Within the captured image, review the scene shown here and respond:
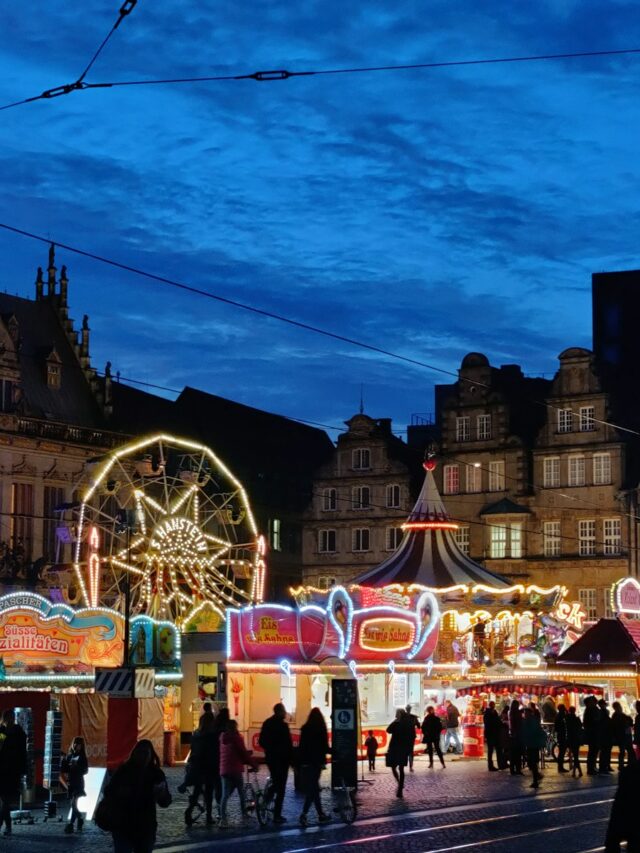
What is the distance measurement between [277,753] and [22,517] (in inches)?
1369

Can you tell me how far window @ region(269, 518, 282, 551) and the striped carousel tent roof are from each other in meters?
21.7

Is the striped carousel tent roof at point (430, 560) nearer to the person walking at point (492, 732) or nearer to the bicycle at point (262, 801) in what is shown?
the person walking at point (492, 732)

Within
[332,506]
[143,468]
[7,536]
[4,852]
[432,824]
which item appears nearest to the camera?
[4,852]

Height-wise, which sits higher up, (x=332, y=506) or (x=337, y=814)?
(x=332, y=506)

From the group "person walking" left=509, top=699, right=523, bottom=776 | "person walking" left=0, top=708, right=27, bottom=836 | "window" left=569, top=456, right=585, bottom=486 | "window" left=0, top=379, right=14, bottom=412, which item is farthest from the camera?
"window" left=569, top=456, right=585, bottom=486

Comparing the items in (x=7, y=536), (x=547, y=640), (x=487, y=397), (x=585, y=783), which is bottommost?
(x=585, y=783)

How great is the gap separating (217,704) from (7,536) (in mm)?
19666

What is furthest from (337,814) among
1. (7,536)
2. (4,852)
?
(7,536)

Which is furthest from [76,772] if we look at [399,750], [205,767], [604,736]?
[604,736]

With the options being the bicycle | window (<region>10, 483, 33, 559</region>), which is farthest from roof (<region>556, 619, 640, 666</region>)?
window (<region>10, 483, 33, 559</region>)

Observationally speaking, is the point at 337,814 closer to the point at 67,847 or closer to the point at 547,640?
the point at 67,847

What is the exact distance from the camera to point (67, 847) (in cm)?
2072

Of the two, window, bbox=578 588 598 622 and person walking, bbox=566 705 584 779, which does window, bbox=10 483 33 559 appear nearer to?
window, bbox=578 588 598 622

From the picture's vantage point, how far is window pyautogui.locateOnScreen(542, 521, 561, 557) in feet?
203
